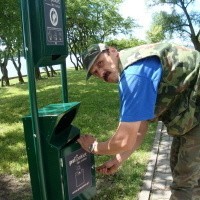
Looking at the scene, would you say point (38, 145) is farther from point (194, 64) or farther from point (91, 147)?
point (194, 64)

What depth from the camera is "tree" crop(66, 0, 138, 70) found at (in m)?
29.7

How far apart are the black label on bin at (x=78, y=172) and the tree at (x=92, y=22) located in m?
20.8

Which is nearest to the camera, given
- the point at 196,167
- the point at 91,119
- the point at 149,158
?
the point at 196,167

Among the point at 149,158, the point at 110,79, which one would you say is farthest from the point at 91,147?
the point at 149,158

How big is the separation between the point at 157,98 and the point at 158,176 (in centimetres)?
252

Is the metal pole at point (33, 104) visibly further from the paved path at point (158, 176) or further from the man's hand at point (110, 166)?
the paved path at point (158, 176)

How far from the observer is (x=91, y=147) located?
10.8 feet

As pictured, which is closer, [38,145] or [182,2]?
[38,145]

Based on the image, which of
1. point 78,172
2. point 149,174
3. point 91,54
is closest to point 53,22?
point 91,54

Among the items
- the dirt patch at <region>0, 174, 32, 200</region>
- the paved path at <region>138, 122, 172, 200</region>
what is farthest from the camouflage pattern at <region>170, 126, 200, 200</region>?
the dirt patch at <region>0, 174, 32, 200</region>

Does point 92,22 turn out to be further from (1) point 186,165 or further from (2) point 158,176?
(1) point 186,165

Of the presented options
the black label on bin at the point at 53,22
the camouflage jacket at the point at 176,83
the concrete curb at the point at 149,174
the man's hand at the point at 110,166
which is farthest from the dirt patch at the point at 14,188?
the camouflage jacket at the point at 176,83

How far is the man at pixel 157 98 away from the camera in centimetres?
275

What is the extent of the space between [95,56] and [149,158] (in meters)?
3.53
